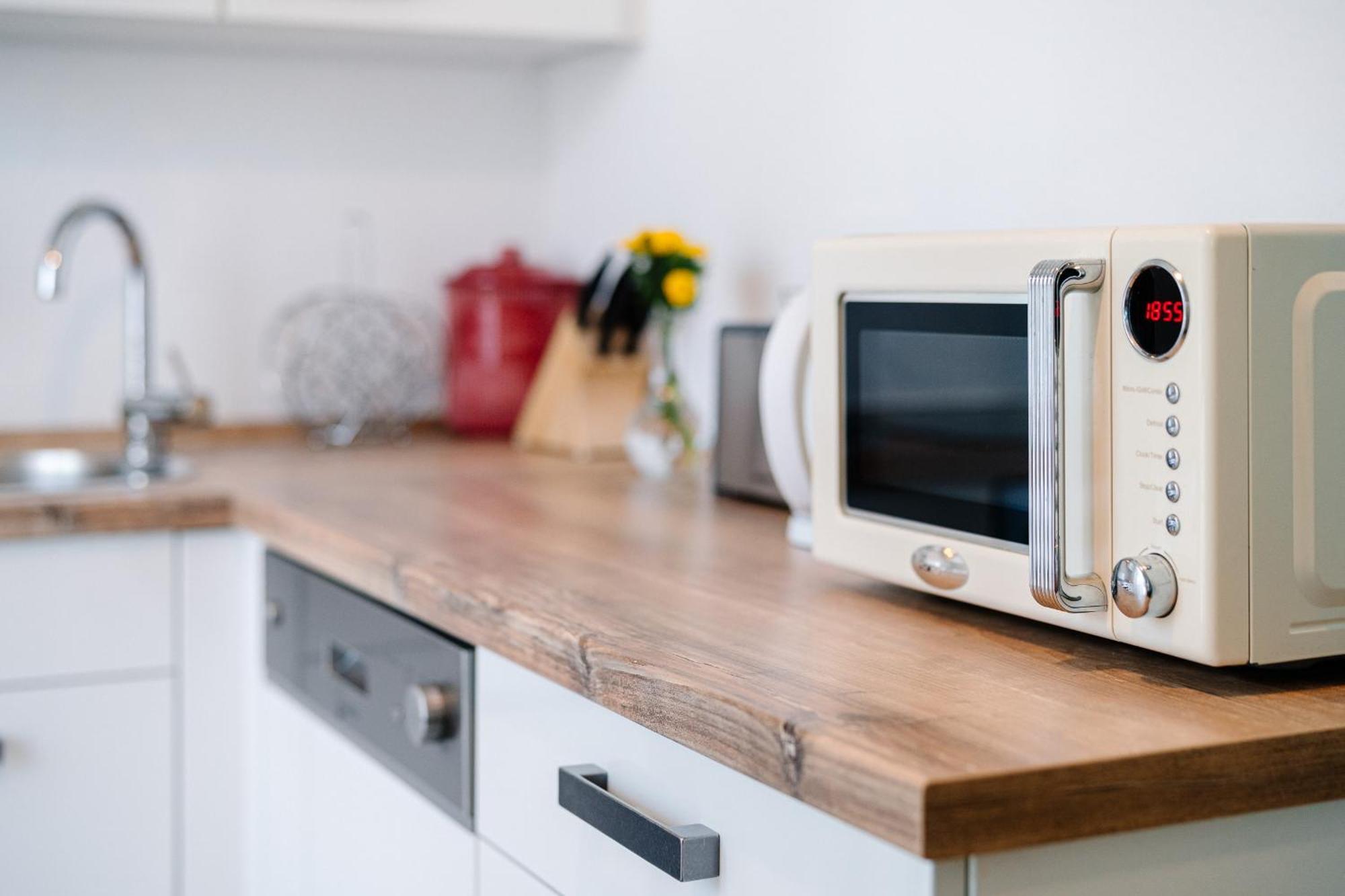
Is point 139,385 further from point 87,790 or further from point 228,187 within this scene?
point 87,790

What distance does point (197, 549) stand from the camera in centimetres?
165

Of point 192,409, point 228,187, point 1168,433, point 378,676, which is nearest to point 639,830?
point 1168,433

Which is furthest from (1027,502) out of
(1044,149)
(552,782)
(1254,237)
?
(1044,149)

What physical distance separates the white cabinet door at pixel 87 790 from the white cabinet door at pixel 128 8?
0.84 m

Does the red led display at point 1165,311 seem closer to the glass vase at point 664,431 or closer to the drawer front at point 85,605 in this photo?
the glass vase at point 664,431

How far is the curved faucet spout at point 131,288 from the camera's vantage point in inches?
77.1

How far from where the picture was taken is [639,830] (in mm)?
841

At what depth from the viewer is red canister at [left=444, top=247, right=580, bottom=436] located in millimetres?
2215

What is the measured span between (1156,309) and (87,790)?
129 centimetres

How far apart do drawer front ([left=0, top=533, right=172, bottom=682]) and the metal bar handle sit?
83 centimetres

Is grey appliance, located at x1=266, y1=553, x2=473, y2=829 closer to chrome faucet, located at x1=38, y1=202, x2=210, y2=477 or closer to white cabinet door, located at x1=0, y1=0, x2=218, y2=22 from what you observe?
chrome faucet, located at x1=38, y1=202, x2=210, y2=477

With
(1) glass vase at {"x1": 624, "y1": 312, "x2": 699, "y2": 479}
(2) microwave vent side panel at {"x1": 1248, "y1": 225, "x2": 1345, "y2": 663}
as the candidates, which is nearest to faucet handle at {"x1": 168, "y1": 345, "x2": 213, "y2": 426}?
(1) glass vase at {"x1": 624, "y1": 312, "x2": 699, "y2": 479}

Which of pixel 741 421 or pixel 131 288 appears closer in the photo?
pixel 741 421

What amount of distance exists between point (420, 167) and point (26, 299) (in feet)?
2.03
